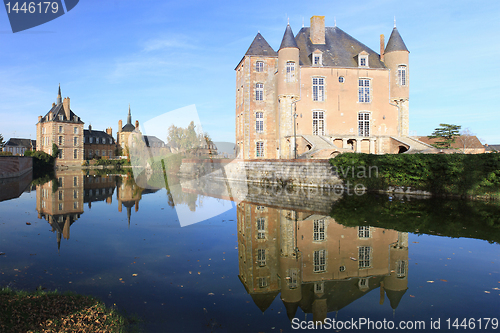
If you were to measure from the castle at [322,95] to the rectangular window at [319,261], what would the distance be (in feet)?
74.6

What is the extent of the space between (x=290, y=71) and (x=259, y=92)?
4315mm

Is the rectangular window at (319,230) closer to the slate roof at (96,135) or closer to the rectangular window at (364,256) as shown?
the rectangular window at (364,256)

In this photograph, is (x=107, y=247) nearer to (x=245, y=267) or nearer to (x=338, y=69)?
(x=245, y=267)

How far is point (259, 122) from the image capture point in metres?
33.5

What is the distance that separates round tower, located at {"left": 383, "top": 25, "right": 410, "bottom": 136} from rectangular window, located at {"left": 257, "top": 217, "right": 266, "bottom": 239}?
26.4m

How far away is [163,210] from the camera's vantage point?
14.0 meters

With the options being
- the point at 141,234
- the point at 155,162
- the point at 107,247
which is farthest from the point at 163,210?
the point at 155,162

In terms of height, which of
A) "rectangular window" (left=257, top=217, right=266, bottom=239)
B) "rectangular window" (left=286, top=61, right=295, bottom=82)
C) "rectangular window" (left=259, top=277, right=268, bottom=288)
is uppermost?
"rectangular window" (left=286, top=61, right=295, bottom=82)

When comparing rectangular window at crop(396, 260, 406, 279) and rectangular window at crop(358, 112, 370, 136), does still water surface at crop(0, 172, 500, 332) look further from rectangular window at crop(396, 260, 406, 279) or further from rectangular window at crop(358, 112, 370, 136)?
rectangular window at crop(358, 112, 370, 136)

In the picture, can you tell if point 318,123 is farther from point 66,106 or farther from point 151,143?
point 66,106

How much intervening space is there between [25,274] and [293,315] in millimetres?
4920

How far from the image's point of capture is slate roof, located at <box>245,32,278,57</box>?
33094 mm

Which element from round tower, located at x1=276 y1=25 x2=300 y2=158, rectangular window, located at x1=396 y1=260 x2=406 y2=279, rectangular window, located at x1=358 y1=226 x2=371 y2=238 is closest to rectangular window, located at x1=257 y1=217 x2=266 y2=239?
rectangular window, located at x1=358 y1=226 x2=371 y2=238

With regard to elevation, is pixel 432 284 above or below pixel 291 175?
below
